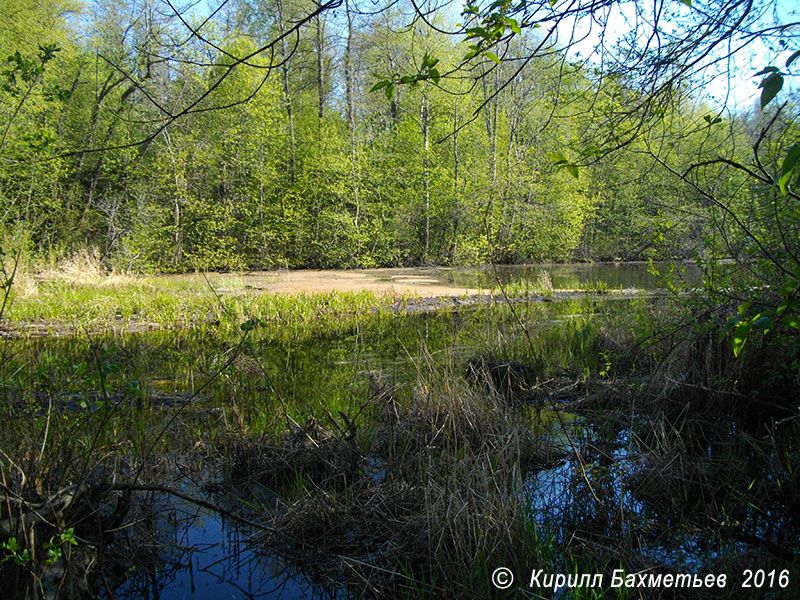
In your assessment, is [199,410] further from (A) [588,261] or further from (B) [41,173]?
(A) [588,261]

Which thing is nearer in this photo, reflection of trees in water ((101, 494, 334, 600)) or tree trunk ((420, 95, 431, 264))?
reflection of trees in water ((101, 494, 334, 600))

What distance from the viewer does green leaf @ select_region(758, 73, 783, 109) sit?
1.23 meters

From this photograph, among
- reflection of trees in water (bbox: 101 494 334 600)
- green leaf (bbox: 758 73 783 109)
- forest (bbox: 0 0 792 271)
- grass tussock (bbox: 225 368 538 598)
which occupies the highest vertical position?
forest (bbox: 0 0 792 271)

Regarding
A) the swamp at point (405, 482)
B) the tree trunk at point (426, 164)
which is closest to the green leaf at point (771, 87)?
the swamp at point (405, 482)

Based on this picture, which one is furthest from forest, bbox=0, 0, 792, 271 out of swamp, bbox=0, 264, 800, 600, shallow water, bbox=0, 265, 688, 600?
swamp, bbox=0, 264, 800, 600

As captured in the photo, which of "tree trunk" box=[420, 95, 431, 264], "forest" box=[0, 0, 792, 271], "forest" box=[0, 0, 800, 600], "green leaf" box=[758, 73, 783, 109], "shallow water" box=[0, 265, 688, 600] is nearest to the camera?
"green leaf" box=[758, 73, 783, 109]

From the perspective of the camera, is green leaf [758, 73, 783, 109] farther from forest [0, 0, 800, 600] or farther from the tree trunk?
the tree trunk

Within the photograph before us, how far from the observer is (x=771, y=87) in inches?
49.9

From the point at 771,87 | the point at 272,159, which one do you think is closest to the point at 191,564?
the point at 771,87

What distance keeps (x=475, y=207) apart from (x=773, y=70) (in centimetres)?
2056

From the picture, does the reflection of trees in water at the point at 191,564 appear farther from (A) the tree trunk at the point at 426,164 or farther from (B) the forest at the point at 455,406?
(A) the tree trunk at the point at 426,164

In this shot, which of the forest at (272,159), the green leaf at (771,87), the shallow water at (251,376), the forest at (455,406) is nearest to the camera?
the green leaf at (771,87)

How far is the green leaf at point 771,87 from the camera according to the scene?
1.23 meters

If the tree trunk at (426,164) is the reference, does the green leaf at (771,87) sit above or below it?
below
